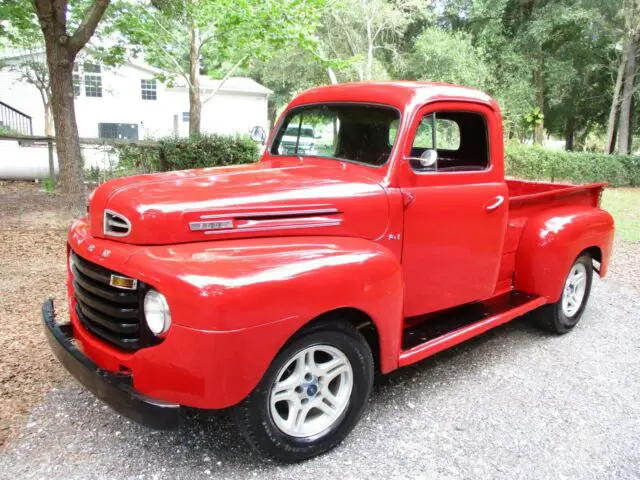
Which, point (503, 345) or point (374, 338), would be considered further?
point (503, 345)

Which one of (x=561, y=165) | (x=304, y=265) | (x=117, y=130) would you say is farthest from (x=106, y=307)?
(x=117, y=130)

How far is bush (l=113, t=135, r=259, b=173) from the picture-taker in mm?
9773

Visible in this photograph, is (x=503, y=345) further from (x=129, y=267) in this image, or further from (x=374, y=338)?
(x=129, y=267)

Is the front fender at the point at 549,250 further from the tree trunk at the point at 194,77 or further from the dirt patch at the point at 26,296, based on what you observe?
the tree trunk at the point at 194,77

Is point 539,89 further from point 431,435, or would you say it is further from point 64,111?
point 431,435

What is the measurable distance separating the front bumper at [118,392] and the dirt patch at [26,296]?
0.69 metres

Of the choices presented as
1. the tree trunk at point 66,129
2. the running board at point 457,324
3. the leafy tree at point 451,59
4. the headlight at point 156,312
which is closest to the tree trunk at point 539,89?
the leafy tree at point 451,59

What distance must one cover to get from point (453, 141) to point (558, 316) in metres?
1.80

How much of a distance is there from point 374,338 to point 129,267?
1406 millimetres

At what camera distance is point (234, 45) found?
12984 millimetres

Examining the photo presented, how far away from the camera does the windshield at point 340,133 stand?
331 cm

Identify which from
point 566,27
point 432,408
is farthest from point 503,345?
point 566,27

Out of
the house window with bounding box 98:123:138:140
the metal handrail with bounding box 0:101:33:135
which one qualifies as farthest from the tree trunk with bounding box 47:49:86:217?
the house window with bounding box 98:123:138:140

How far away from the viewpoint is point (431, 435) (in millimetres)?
2953
